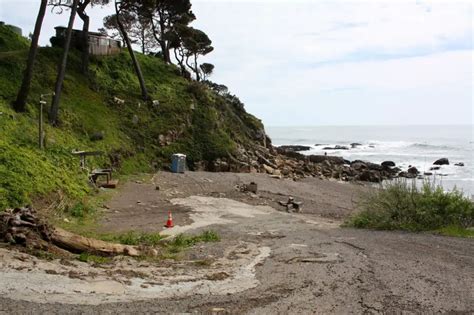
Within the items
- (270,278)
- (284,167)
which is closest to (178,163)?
(284,167)

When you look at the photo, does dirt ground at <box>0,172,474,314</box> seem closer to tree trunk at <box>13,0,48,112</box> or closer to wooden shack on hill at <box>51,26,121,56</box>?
tree trunk at <box>13,0,48,112</box>

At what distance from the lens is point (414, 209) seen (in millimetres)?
12211

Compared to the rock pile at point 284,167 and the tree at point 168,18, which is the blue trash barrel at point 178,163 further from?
the tree at point 168,18

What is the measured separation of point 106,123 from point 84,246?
19.1 metres

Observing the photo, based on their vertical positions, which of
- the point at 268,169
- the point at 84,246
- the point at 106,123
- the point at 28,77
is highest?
the point at 28,77

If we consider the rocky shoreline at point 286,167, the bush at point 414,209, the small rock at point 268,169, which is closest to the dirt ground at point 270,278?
the bush at point 414,209

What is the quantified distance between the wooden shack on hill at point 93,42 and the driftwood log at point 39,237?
24.9 m

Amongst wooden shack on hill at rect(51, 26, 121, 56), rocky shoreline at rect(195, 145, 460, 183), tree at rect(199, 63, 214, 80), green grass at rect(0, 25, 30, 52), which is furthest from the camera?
tree at rect(199, 63, 214, 80)

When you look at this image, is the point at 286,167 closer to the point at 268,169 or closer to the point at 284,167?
the point at 284,167

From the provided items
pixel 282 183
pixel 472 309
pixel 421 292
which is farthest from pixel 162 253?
pixel 282 183

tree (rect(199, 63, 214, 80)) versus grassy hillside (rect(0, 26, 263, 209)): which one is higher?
tree (rect(199, 63, 214, 80))

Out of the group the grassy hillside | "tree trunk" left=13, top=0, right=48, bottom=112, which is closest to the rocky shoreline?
the grassy hillside

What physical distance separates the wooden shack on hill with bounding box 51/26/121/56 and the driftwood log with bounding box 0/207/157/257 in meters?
24.9

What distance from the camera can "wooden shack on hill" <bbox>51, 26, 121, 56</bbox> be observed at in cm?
3120
